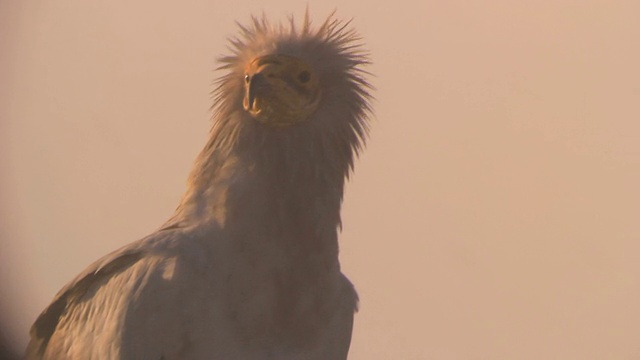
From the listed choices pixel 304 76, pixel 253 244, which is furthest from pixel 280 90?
pixel 253 244

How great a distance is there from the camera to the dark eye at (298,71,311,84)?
310cm

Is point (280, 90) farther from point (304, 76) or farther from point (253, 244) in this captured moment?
point (253, 244)

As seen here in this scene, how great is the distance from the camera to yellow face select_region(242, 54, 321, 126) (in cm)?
301

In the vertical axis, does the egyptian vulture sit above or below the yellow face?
below

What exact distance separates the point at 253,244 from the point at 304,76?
460 mm

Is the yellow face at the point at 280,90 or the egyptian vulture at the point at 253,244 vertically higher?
the yellow face at the point at 280,90

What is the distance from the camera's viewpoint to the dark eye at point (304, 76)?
3.10 metres

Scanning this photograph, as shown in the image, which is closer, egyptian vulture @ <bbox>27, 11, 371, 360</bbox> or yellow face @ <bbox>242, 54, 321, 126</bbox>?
egyptian vulture @ <bbox>27, 11, 371, 360</bbox>

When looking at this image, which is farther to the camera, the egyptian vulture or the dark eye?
the dark eye

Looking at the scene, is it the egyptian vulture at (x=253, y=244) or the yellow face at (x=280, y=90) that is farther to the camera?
the yellow face at (x=280, y=90)

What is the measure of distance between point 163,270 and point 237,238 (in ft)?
0.72

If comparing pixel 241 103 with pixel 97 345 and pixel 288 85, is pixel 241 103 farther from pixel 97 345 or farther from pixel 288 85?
pixel 97 345

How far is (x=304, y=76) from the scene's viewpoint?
3.12 m

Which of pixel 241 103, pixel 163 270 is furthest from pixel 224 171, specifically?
pixel 163 270
